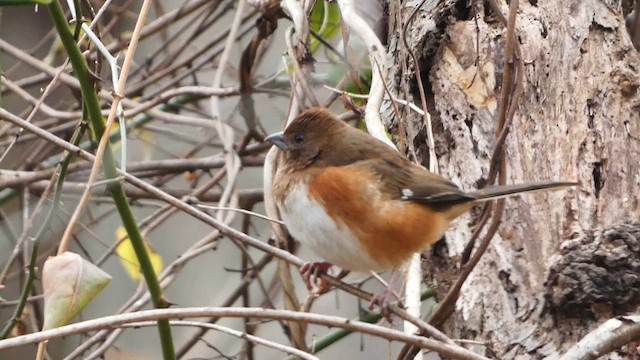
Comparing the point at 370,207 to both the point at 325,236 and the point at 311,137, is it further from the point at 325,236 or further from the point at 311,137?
the point at 311,137

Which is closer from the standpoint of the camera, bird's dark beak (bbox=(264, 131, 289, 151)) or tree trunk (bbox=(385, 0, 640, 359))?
tree trunk (bbox=(385, 0, 640, 359))

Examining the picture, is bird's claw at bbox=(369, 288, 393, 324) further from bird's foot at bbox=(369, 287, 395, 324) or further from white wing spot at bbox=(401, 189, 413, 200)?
white wing spot at bbox=(401, 189, 413, 200)

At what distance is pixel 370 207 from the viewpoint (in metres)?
2.33

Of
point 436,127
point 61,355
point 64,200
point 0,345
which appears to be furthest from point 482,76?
point 61,355

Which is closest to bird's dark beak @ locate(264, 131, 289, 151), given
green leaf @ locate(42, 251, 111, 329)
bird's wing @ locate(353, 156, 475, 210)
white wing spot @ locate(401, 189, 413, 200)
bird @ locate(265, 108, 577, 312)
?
bird @ locate(265, 108, 577, 312)

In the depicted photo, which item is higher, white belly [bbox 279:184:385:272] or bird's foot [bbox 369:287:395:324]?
white belly [bbox 279:184:385:272]

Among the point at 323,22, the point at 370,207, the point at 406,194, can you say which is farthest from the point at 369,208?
the point at 323,22

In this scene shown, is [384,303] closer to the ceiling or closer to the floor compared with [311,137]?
closer to the floor

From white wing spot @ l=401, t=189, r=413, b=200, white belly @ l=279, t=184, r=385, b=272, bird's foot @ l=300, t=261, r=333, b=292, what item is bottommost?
bird's foot @ l=300, t=261, r=333, b=292

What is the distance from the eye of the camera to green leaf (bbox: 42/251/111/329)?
1637mm

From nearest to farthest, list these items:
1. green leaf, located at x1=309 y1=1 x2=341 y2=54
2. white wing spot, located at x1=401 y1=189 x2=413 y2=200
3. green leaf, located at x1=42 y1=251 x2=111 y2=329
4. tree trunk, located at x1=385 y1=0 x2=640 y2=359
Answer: green leaf, located at x1=42 y1=251 x2=111 y2=329, tree trunk, located at x1=385 y1=0 x2=640 y2=359, white wing spot, located at x1=401 y1=189 x2=413 y2=200, green leaf, located at x1=309 y1=1 x2=341 y2=54

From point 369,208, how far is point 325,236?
142 mm

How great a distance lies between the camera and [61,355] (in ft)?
14.3

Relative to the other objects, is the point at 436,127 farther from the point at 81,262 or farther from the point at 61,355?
the point at 61,355
